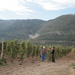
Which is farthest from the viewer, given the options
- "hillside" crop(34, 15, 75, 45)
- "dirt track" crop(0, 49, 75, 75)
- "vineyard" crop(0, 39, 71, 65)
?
"hillside" crop(34, 15, 75, 45)

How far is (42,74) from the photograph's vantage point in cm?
842

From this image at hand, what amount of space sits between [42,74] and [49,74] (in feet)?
1.35

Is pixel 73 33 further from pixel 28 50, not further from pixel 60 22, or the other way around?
pixel 28 50

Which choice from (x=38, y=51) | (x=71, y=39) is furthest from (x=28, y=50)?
(x=71, y=39)

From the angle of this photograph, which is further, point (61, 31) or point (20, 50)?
point (61, 31)

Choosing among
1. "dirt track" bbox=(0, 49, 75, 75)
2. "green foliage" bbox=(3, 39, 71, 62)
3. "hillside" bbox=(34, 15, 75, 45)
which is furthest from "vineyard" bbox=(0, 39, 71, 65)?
"hillside" bbox=(34, 15, 75, 45)

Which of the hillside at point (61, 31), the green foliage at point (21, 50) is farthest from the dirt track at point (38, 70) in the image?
the hillside at point (61, 31)

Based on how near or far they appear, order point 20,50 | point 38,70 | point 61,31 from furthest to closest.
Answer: point 61,31 → point 20,50 → point 38,70

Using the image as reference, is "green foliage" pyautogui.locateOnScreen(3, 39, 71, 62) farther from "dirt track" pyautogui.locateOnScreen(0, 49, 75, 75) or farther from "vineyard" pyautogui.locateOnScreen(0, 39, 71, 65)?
"dirt track" pyautogui.locateOnScreen(0, 49, 75, 75)

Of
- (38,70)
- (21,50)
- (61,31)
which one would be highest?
(61,31)

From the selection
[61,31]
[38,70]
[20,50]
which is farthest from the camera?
[61,31]

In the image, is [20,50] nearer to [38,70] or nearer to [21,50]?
[21,50]

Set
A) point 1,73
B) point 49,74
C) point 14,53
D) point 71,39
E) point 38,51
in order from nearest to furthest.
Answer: point 49,74 → point 1,73 → point 14,53 → point 38,51 → point 71,39

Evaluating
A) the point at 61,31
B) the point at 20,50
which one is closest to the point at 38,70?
the point at 20,50
